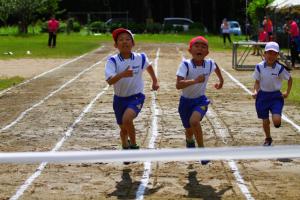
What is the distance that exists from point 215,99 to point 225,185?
805 cm

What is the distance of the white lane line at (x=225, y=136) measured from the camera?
710cm

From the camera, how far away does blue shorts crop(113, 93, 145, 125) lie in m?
8.19

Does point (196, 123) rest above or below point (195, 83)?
below

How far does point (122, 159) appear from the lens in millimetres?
4770

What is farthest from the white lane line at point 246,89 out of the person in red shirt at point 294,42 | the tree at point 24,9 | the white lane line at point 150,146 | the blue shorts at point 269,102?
the tree at point 24,9

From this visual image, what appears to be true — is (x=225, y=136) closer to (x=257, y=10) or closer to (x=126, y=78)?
(x=126, y=78)

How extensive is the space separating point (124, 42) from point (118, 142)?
2360 mm

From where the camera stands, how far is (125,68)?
26.7 feet

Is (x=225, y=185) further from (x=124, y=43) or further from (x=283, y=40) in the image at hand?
(x=283, y=40)

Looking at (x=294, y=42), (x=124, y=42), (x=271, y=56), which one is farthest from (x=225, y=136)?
(x=294, y=42)

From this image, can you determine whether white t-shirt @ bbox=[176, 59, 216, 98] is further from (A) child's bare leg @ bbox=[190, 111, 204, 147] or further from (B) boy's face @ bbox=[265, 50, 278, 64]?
(B) boy's face @ bbox=[265, 50, 278, 64]

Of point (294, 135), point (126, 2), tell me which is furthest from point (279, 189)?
point (126, 2)

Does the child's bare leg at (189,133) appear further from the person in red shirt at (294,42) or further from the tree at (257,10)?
the tree at (257,10)

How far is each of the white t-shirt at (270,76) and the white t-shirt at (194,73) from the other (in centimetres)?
120
